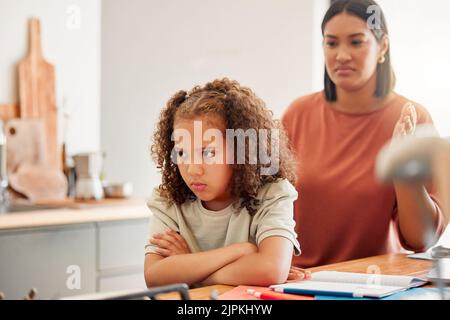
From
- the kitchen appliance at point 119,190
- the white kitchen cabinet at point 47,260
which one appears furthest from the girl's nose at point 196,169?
the kitchen appliance at point 119,190

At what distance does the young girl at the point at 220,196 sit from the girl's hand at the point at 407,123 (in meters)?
0.16

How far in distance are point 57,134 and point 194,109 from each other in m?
1.27

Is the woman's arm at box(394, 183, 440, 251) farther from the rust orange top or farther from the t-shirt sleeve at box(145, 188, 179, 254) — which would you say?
the t-shirt sleeve at box(145, 188, 179, 254)

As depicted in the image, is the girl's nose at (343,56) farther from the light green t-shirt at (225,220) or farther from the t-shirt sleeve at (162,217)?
the t-shirt sleeve at (162,217)

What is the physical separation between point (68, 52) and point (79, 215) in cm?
59

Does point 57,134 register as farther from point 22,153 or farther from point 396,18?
point 396,18

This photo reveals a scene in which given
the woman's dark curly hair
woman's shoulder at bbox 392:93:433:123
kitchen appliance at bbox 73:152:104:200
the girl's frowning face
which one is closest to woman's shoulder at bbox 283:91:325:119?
woman's shoulder at bbox 392:93:433:123

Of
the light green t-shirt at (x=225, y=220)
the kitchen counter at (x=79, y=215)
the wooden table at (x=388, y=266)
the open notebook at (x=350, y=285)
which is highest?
the light green t-shirt at (x=225, y=220)

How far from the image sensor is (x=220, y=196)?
0.90 metres

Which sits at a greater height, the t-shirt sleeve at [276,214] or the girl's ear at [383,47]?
the girl's ear at [383,47]

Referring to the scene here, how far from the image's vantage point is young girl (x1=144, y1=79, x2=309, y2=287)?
32.2 inches

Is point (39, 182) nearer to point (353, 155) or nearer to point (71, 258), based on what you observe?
point (71, 258)

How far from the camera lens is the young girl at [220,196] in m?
0.82
